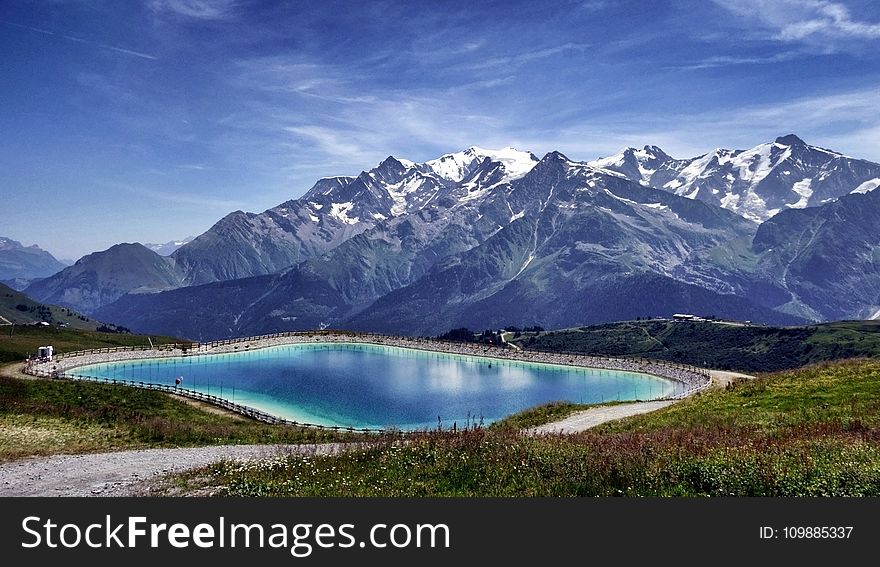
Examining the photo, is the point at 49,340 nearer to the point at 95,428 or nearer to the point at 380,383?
the point at 380,383

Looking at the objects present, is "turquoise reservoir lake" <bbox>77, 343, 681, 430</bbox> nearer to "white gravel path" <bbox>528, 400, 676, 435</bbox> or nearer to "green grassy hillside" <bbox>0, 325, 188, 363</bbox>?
"green grassy hillside" <bbox>0, 325, 188, 363</bbox>

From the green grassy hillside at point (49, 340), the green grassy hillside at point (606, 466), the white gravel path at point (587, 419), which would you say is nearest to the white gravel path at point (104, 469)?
the green grassy hillside at point (606, 466)

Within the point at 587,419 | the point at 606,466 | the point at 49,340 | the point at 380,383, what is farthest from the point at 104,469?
the point at 49,340

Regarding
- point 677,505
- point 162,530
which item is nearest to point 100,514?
point 162,530

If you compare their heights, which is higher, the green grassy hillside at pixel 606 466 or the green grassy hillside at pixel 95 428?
the green grassy hillside at pixel 606 466

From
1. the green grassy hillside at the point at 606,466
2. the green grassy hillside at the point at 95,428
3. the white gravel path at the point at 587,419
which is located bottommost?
the white gravel path at the point at 587,419

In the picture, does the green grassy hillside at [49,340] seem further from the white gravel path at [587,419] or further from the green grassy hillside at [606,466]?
→ the green grassy hillside at [606,466]
